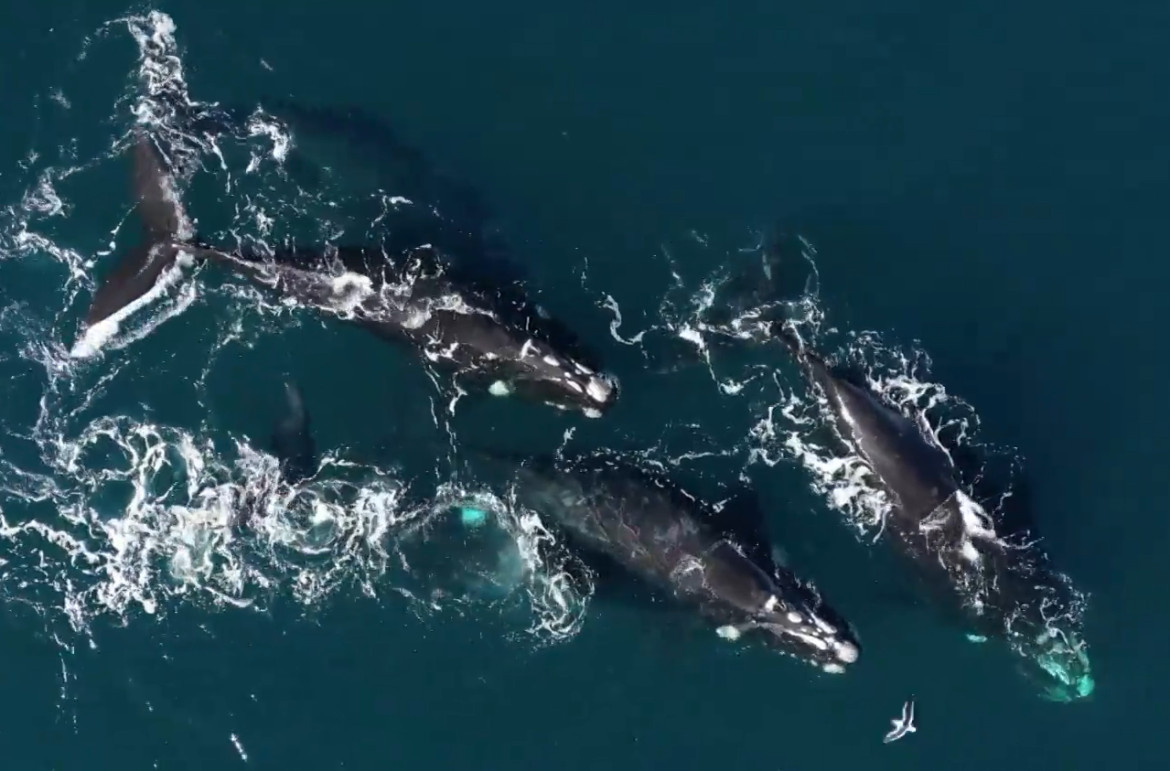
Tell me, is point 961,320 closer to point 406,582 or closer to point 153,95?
point 406,582

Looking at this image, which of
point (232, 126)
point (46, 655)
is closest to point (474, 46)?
point (232, 126)

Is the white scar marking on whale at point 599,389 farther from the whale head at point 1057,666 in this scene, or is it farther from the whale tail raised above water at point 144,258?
the whale head at point 1057,666

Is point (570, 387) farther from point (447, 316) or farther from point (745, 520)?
point (745, 520)

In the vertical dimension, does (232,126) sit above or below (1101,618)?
above

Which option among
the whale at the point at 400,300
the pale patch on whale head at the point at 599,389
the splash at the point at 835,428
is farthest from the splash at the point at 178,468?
the splash at the point at 835,428

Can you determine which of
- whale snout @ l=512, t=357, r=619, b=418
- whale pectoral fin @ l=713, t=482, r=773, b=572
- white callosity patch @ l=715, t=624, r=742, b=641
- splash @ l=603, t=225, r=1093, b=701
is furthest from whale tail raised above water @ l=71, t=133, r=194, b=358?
white callosity patch @ l=715, t=624, r=742, b=641

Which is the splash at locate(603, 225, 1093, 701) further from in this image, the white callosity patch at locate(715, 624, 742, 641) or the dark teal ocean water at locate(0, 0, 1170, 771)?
the white callosity patch at locate(715, 624, 742, 641)
